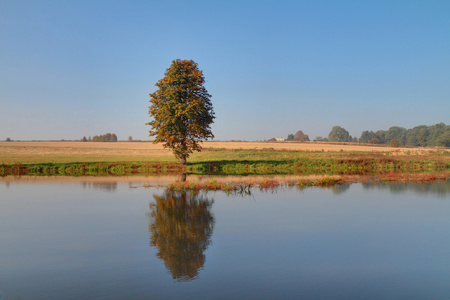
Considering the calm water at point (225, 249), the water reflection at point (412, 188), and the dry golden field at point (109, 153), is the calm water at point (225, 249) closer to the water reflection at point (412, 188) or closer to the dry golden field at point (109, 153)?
the water reflection at point (412, 188)

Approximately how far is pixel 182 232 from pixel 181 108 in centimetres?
3169

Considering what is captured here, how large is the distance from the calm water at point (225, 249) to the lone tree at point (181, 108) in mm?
24789

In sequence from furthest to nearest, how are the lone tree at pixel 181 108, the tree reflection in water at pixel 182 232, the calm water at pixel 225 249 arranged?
1. the lone tree at pixel 181 108
2. the tree reflection in water at pixel 182 232
3. the calm water at pixel 225 249

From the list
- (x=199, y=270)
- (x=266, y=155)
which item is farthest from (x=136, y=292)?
(x=266, y=155)

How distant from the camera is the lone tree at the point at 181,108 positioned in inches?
1732

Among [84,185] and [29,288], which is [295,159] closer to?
[84,185]

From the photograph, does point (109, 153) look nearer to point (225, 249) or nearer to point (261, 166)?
point (261, 166)

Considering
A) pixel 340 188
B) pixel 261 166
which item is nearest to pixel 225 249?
pixel 340 188

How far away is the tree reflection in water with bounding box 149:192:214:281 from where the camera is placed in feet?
30.7

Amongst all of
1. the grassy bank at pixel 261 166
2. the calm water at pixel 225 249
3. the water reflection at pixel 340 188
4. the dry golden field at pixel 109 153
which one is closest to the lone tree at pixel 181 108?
the grassy bank at pixel 261 166

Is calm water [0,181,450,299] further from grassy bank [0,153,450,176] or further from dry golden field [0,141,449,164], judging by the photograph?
dry golden field [0,141,449,164]

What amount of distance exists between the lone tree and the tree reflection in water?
23.9 meters

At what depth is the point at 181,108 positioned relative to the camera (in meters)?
43.3

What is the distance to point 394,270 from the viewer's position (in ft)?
29.8
